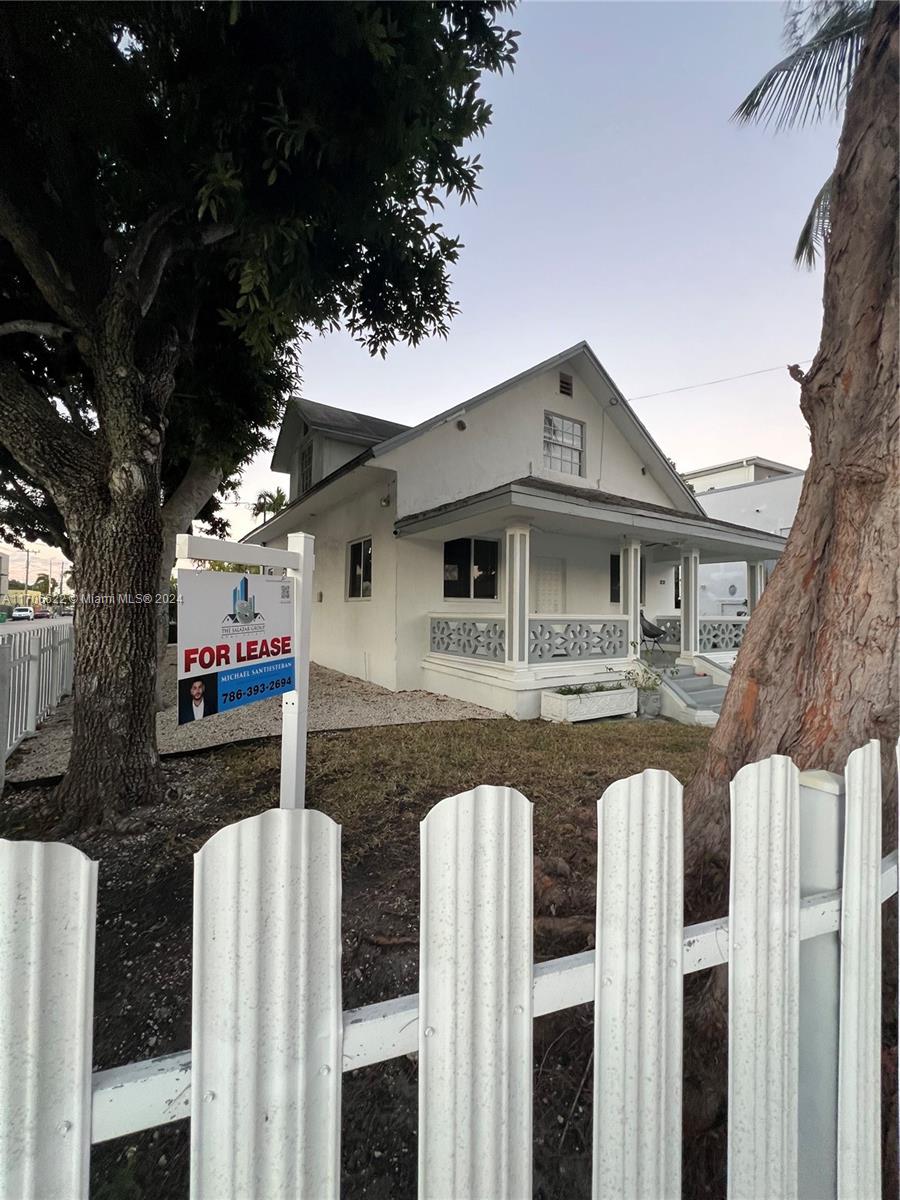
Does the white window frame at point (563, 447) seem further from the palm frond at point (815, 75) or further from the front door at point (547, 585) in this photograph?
the palm frond at point (815, 75)

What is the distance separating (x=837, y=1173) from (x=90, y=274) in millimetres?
6380

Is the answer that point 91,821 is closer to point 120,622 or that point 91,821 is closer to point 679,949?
point 120,622

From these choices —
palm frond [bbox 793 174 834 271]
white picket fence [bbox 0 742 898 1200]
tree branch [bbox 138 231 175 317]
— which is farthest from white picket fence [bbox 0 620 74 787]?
palm frond [bbox 793 174 834 271]

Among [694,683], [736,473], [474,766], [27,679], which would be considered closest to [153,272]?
[27,679]

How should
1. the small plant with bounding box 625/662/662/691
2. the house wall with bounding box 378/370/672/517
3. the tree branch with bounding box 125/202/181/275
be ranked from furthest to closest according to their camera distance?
1. the house wall with bounding box 378/370/672/517
2. the small plant with bounding box 625/662/662/691
3. the tree branch with bounding box 125/202/181/275

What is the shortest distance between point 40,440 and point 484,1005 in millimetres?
4742

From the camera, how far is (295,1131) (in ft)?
2.55

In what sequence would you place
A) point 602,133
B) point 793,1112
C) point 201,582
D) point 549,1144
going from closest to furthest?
point 793,1112 → point 549,1144 → point 201,582 → point 602,133

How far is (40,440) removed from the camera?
12.5ft

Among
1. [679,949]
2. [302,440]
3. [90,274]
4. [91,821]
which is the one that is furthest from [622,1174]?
[302,440]

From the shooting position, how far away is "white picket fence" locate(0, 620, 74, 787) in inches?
179

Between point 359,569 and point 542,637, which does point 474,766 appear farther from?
point 359,569

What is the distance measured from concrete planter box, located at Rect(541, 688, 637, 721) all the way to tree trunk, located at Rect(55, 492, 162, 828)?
216 inches

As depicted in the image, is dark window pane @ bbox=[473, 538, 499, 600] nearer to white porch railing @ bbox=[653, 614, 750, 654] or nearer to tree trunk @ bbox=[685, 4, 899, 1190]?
white porch railing @ bbox=[653, 614, 750, 654]
